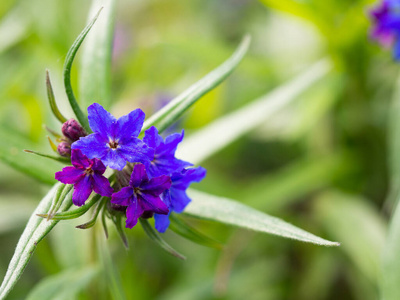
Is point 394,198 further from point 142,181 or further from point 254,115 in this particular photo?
point 142,181

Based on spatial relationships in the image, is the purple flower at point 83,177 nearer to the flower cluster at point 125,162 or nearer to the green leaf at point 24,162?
the flower cluster at point 125,162

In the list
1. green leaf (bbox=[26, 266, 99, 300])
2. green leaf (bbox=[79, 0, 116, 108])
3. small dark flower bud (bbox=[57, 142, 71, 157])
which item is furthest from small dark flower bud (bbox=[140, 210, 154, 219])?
green leaf (bbox=[26, 266, 99, 300])

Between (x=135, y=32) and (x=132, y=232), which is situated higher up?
(x=135, y=32)

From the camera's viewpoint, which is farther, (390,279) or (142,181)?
(390,279)

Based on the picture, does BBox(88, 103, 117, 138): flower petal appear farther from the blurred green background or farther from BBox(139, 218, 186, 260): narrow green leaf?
the blurred green background

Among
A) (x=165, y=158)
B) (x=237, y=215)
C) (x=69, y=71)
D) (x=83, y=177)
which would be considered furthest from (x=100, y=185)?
(x=237, y=215)

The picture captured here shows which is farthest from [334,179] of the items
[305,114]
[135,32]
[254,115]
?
[135,32]
